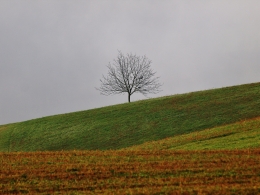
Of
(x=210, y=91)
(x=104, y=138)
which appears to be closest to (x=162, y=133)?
(x=104, y=138)

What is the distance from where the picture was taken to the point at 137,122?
4828cm

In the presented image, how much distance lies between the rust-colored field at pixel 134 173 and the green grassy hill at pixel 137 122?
55.2 ft

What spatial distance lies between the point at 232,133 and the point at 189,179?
20.2m

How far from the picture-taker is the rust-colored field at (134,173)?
49.8 feet

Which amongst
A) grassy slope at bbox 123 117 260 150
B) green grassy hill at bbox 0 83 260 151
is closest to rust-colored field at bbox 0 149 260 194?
grassy slope at bbox 123 117 260 150

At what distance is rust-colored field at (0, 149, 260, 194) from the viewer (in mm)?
15164

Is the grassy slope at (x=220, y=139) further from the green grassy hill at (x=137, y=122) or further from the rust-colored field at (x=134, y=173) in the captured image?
the rust-colored field at (x=134, y=173)

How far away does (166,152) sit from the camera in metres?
23.6

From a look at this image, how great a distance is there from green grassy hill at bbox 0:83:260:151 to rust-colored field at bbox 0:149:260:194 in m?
16.8

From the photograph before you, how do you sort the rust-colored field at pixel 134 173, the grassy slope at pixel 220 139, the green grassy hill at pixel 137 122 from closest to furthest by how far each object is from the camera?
the rust-colored field at pixel 134 173 → the grassy slope at pixel 220 139 → the green grassy hill at pixel 137 122

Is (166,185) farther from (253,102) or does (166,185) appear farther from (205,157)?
(253,102)

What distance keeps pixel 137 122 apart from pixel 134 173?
30.5 metres

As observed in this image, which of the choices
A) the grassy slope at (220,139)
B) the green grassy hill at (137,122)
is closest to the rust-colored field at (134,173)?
the grassy slope at (220,139)

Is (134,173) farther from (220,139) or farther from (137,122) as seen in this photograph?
(137,122)
